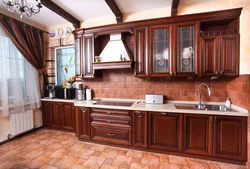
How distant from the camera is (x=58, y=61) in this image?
356cm

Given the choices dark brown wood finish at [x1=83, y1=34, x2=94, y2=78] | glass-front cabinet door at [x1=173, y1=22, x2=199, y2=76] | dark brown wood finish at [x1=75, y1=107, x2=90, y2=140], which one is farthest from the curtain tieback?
glass-front cabinet door at [x1=173, y1=22, x2=199, y2=76]

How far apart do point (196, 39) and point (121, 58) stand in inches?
54.9

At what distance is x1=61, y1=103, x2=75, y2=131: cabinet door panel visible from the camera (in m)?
3.00

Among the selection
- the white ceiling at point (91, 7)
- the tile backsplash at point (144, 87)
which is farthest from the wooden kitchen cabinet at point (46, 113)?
the white ceiling at point (91, 7)

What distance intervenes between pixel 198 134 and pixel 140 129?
94 centimetres

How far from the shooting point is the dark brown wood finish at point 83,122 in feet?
8.28

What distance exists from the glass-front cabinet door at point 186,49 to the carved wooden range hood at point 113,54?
0.87 metres

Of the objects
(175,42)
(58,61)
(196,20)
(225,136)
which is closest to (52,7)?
(58,61)

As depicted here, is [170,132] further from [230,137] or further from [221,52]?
[221,52]

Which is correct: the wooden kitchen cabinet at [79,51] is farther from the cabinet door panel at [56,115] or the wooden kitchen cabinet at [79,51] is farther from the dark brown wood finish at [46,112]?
the dark brown wood finish at [46,112]

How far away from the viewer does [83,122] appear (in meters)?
2.55

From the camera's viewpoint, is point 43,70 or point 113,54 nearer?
point 113,54

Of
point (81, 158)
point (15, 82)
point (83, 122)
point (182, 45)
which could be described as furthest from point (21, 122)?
point (182, 45)

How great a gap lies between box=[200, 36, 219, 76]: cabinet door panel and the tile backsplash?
1.13ft
